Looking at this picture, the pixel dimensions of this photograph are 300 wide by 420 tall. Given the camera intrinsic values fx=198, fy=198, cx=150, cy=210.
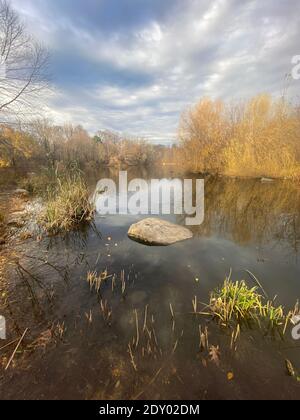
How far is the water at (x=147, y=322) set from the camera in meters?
2.35

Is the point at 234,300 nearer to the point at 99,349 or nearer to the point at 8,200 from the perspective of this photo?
the point at 99,349

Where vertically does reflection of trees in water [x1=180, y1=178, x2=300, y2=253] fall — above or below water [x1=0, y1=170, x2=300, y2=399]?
above

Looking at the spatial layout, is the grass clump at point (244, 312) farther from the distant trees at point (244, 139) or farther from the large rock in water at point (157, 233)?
the distant trees at point (244, 139)

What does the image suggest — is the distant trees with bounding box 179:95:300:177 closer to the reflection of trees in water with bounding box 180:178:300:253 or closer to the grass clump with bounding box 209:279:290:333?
the reflection of trees in water with bounding box 180:178:300:253

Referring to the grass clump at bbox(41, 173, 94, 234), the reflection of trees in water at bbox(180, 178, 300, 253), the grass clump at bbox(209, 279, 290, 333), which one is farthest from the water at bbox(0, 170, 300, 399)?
the grass clump at bbox(41, 173, 94, 234)

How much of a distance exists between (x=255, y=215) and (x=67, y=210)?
27.9 ft

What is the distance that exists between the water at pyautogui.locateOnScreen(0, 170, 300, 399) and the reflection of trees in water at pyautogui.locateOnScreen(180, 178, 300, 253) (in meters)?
0.36

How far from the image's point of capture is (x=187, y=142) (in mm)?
26703

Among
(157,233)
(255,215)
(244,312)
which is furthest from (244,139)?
(244,312)

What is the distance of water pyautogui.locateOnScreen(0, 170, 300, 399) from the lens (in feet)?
7.70

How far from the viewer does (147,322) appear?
3293mm

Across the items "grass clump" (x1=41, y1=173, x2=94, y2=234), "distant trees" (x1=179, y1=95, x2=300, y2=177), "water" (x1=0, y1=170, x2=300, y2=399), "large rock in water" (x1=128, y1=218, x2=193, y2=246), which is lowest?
"water" (x1=0, y1=170, x2=300, y2=399)

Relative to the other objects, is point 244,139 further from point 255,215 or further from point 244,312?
point 244,312
